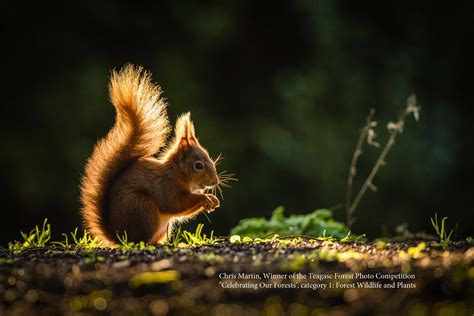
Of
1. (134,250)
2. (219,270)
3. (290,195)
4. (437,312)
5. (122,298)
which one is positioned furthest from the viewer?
(290,195)

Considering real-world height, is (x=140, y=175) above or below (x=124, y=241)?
above

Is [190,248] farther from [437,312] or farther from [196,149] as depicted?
[437,312]

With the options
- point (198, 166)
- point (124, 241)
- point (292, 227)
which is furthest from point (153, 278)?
point (292, 227)

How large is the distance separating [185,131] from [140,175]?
1.58 feet

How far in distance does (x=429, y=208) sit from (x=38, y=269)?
23.4 feet

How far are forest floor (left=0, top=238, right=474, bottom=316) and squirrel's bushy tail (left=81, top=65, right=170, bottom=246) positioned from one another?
0.94m

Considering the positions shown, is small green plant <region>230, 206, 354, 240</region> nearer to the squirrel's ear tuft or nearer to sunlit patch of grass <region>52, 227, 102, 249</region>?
the squirrel's ear tuft

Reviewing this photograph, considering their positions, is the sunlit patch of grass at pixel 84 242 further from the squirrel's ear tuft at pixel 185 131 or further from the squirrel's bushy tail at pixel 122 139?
the squirrel's ear tuft at pixel 185 131

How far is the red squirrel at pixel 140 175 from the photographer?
3.28m

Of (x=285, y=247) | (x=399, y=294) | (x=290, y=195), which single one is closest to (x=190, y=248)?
(x=285, y=247)

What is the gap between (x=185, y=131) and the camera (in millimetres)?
3748

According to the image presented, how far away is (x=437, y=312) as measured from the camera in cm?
180

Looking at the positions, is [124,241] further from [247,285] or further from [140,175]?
[247,285]

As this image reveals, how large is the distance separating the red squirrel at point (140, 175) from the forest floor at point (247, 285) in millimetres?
801
